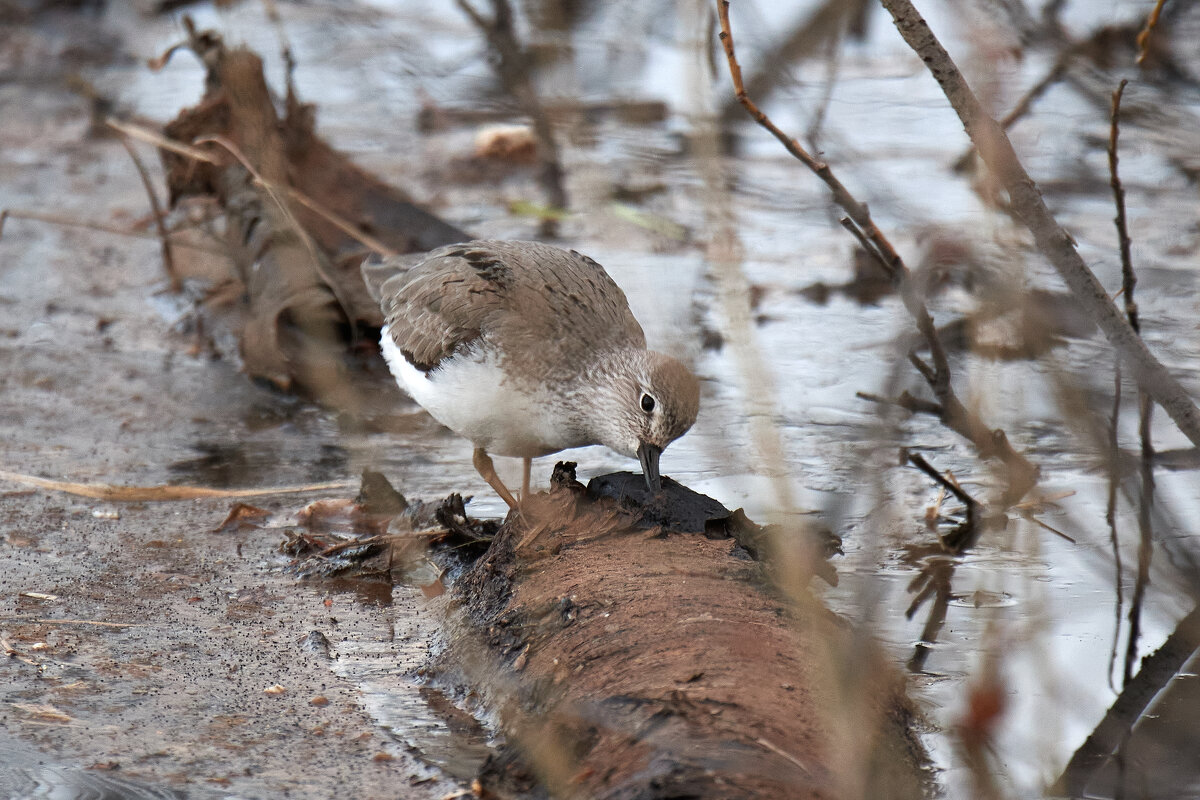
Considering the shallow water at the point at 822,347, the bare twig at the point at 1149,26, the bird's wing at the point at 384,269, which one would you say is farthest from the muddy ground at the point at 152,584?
the bare twig at the point at 1149,26

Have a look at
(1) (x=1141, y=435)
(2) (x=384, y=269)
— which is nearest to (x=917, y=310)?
(1) (x=1141, y=435)

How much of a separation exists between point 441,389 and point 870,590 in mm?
3345

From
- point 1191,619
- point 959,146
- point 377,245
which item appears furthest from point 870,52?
A: point 1191,619

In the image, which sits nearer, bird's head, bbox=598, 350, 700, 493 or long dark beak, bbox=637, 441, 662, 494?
long dark beak, bbox=637, 441, 662, 494

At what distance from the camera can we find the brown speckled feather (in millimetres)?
5328

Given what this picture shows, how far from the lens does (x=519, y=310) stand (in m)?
5.42

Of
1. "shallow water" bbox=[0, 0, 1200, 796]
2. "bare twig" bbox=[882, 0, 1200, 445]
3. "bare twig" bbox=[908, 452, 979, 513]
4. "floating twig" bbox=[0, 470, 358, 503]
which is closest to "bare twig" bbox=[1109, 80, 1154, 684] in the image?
"shallow water" bbox=[0, 0, 1200, 796]

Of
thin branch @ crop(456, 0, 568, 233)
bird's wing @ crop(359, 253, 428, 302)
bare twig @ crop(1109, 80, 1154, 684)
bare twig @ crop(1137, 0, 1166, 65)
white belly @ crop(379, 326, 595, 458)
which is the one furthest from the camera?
bird's wing @ crop(359, 253, 428, 302)

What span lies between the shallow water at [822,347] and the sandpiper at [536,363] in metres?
0.28

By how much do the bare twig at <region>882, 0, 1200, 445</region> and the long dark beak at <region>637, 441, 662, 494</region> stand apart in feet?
5.18

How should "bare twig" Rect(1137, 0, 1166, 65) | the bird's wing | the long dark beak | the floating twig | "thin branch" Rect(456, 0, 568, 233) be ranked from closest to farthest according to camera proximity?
1. "bare twig" Rect(1137, 0, 1166, 65)
2. "thin branch" Rect(456, 0, 568, 233)
3. the long dark beak
4. the floating twig
5. the bird's wing

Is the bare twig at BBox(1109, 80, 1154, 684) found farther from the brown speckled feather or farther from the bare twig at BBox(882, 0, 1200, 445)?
the brown speckled feather

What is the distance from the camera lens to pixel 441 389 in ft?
17.8

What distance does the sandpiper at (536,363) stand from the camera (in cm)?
506
